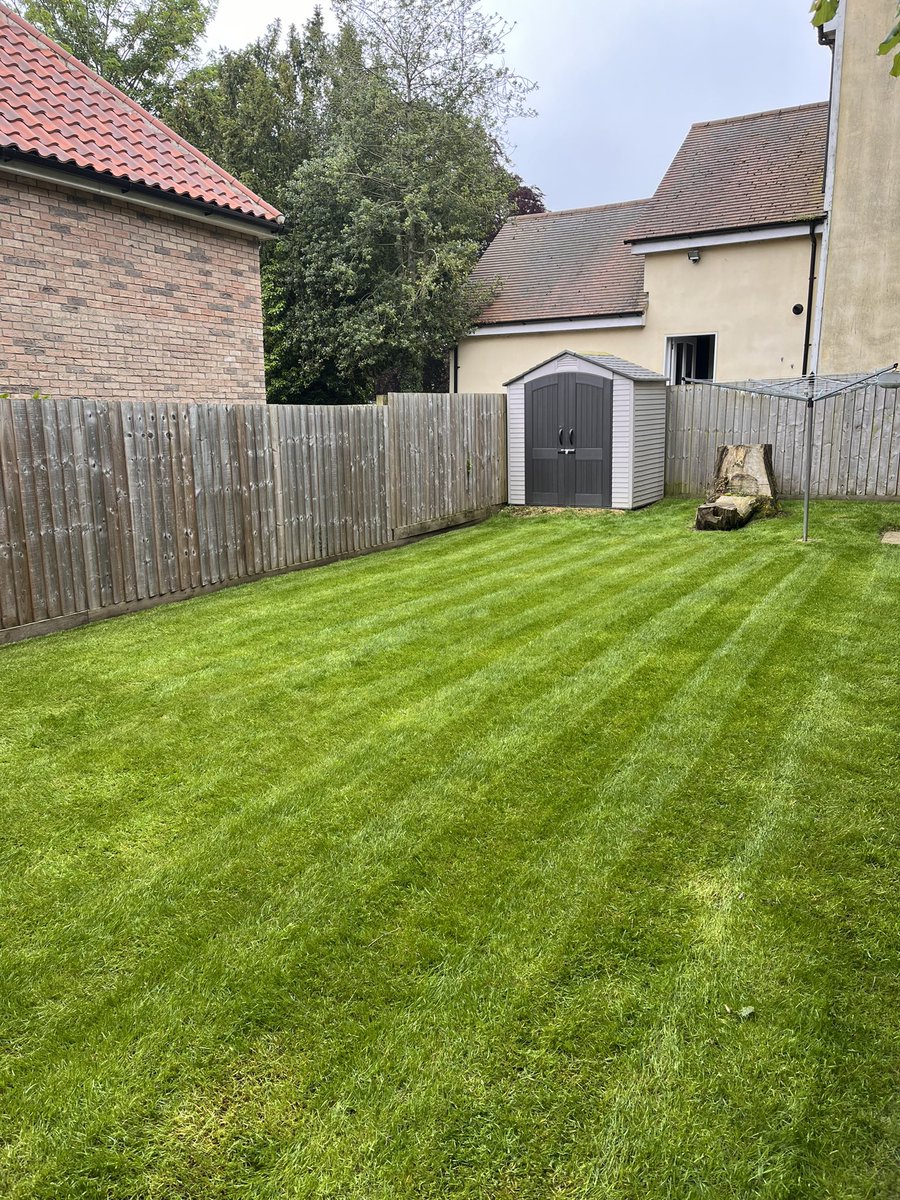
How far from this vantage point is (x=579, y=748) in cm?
435

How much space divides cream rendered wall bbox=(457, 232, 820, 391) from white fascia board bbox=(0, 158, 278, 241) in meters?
8.81

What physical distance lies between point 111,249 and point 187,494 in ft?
13.0

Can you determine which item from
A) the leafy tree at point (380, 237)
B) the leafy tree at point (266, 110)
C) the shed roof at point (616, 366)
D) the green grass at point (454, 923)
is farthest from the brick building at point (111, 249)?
the leafy tree at point (266, 110)

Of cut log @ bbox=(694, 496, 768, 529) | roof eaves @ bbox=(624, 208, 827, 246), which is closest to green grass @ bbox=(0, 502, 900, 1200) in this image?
cut log @ bbox=(694, 496, 768, 529)

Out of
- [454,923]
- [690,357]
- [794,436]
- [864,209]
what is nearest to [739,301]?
[690,357]

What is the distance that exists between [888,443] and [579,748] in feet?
34.6

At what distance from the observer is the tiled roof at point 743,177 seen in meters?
16.0

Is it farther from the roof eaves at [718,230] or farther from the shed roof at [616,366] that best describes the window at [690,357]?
the shed roof at [616,366]

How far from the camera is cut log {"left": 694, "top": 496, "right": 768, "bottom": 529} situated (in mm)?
11172

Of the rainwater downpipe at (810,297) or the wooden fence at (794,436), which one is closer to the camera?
the wooden fence at (794,436)

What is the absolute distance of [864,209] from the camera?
13.3m

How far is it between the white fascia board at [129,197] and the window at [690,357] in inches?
363

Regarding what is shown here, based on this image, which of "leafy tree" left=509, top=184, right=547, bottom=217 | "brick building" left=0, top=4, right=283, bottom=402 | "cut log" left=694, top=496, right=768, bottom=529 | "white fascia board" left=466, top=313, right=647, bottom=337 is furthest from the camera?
"leafy tree" left=509, top=184, right=547, bottom=217

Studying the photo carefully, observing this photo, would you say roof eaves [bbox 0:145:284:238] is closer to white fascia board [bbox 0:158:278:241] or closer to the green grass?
white fascia board [bbox 0:158:278:241]
